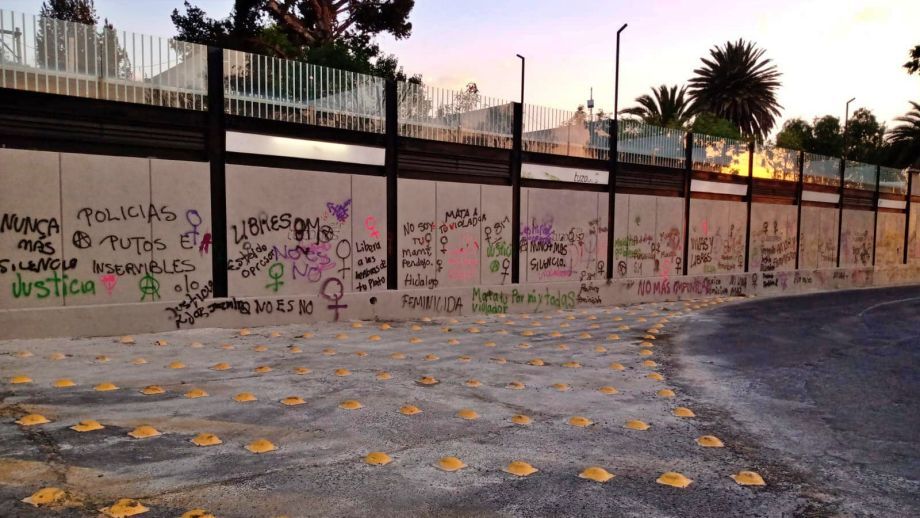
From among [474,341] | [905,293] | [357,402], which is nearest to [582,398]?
[357,402]

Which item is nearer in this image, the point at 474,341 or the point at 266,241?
the point at 474,341

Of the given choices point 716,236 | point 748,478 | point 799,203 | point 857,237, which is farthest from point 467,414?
point 857,237

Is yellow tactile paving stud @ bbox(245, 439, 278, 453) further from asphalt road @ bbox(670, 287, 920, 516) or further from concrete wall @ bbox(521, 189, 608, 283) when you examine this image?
concrete wall @ bbox(521, 189, 608, 283)

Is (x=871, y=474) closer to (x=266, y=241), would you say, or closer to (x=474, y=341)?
(x=474, y=341)

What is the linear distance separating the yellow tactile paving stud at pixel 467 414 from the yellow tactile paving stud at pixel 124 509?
2.82 metres

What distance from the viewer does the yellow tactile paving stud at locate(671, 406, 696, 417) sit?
6.10 meters

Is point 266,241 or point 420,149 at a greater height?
point 420,149

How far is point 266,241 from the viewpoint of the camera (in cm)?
1112

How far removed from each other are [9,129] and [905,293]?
26873 millimetres

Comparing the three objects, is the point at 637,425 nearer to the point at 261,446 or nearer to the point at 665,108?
the point at 261,446

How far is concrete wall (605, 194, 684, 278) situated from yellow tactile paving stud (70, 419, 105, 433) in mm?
14161

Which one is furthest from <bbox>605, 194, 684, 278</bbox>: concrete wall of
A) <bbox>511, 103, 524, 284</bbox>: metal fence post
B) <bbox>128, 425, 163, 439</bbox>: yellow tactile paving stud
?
<bbox>128, 425, 163, 439</bbox>: yellow tactile paving stud

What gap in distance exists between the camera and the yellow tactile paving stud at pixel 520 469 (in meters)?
4.32

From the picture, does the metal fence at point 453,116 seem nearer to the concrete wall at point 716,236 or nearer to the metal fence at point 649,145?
the metal fence at point 649,145
